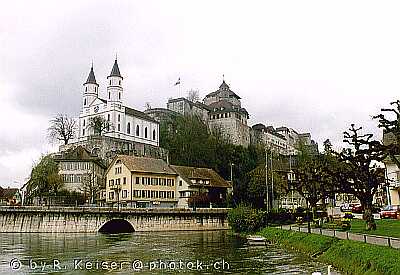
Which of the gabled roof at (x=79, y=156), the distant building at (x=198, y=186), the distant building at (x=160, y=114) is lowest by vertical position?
the distant building at (x=198, y=186)

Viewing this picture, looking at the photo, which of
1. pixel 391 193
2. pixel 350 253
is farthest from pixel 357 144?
pixel 391 193

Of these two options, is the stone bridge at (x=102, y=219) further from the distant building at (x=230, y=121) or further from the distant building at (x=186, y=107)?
the distant building at (x=186, y=107)

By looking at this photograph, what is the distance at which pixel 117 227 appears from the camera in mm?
82062

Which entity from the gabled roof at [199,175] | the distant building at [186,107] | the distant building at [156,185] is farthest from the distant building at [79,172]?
the distant building at [186,107]

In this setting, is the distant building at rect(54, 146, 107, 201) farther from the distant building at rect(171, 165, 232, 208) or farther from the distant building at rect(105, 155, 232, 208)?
the distant building at rect(171, 165, 232, 208)

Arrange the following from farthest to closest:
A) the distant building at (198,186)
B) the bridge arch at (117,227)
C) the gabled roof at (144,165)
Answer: the distant building at (198,186), the gabled roof at (144,165), the bridge arch at (117,227)

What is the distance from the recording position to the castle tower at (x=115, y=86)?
432 feet

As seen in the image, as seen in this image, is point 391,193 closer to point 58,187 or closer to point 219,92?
point 58,187

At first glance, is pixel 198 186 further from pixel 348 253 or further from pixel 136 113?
pixel 348 253

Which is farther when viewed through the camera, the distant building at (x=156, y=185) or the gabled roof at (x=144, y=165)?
the gabled roof at (x=144, y=165)

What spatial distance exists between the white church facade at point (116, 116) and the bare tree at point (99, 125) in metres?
0.64

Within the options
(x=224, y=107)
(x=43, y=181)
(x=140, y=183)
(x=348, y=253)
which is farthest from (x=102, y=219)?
(x=224, y=107)

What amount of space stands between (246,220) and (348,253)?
36.4m

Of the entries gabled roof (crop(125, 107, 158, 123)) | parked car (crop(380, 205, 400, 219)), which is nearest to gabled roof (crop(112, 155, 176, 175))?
gabled roof (crop(125, 107, 158, 123))
